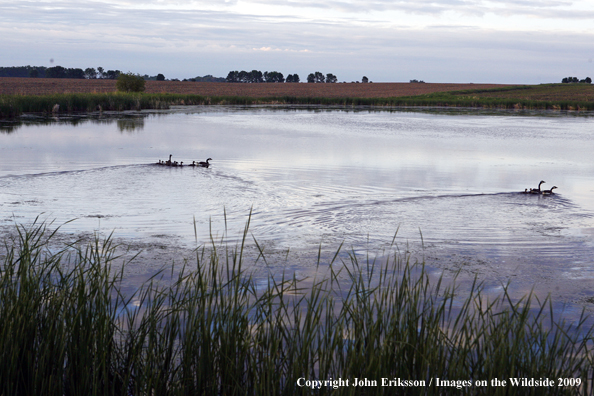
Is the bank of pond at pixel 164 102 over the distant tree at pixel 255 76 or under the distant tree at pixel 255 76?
under

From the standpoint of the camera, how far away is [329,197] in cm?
897

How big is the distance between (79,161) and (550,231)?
9.73 m

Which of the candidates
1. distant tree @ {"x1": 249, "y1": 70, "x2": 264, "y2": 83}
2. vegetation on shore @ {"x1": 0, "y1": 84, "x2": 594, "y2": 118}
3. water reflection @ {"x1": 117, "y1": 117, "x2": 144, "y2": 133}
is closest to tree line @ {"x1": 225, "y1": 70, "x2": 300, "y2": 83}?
distant tree @ {"x1": 249, "y1": 70, "x2": 264, "y2": 83}

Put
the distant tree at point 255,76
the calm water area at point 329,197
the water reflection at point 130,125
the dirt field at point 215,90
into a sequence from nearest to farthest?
1. the calm water area at point 329,197
2. the water reflection at point 130,125
3. the dirt field at point 215,90
4. the distant tree at point 255,76

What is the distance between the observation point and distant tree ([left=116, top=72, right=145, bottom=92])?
42719 millimetres

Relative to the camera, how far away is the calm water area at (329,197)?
19.5ft

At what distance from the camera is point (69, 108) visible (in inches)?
1063

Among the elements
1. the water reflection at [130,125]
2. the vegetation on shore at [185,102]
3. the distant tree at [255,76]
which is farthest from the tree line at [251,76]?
the water reflection at [130,125]

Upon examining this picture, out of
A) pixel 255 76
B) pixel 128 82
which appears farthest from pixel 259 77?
pixel 128 82

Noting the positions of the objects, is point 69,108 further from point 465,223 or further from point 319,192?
point 465,223

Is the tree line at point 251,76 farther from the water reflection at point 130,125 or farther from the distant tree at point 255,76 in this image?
the water reflection at point 130,125

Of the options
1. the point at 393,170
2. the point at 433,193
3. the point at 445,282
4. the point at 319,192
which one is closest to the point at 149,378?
the point at 445,282

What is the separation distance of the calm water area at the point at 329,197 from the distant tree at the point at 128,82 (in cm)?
2517

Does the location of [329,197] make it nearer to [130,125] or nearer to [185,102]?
[130,125]
